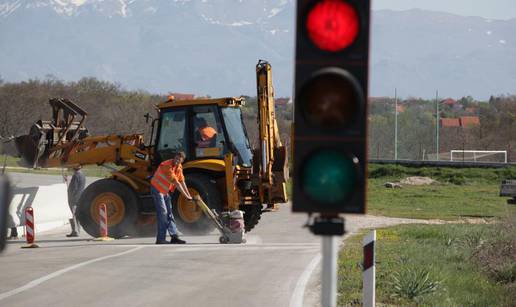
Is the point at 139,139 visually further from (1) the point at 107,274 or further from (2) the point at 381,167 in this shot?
(2) the point at 381,167

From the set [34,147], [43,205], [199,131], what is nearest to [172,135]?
[199,131]

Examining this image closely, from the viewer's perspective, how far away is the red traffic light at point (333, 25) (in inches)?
221

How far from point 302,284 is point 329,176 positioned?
9.65m

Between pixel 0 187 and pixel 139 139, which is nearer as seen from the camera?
pixel 0 187

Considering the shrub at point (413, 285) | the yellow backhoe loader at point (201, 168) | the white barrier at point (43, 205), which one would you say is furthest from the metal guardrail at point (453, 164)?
the shrub at point (413, 285)

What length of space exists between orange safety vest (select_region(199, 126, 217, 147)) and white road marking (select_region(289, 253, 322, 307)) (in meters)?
4.83

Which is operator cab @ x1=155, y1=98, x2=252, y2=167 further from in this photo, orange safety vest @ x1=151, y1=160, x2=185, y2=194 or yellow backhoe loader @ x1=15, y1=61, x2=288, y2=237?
orange safety vest @ x1=151, y1=160, x2=185, y2=194

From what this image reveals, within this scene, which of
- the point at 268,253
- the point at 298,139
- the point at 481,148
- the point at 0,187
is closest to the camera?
the point at 0,187

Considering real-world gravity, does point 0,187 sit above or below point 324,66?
below

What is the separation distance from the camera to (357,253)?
1912 centimetres

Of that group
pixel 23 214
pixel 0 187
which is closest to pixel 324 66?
pixel 0 187

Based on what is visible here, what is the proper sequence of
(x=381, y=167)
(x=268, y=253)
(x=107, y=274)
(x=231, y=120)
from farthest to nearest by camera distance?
(x=381, y=167), (x=231, y=120), (x=268, y=253), (x=107, y=274)

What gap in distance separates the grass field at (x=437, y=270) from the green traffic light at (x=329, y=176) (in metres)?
7.74

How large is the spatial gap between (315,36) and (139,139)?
1808 centimetres
